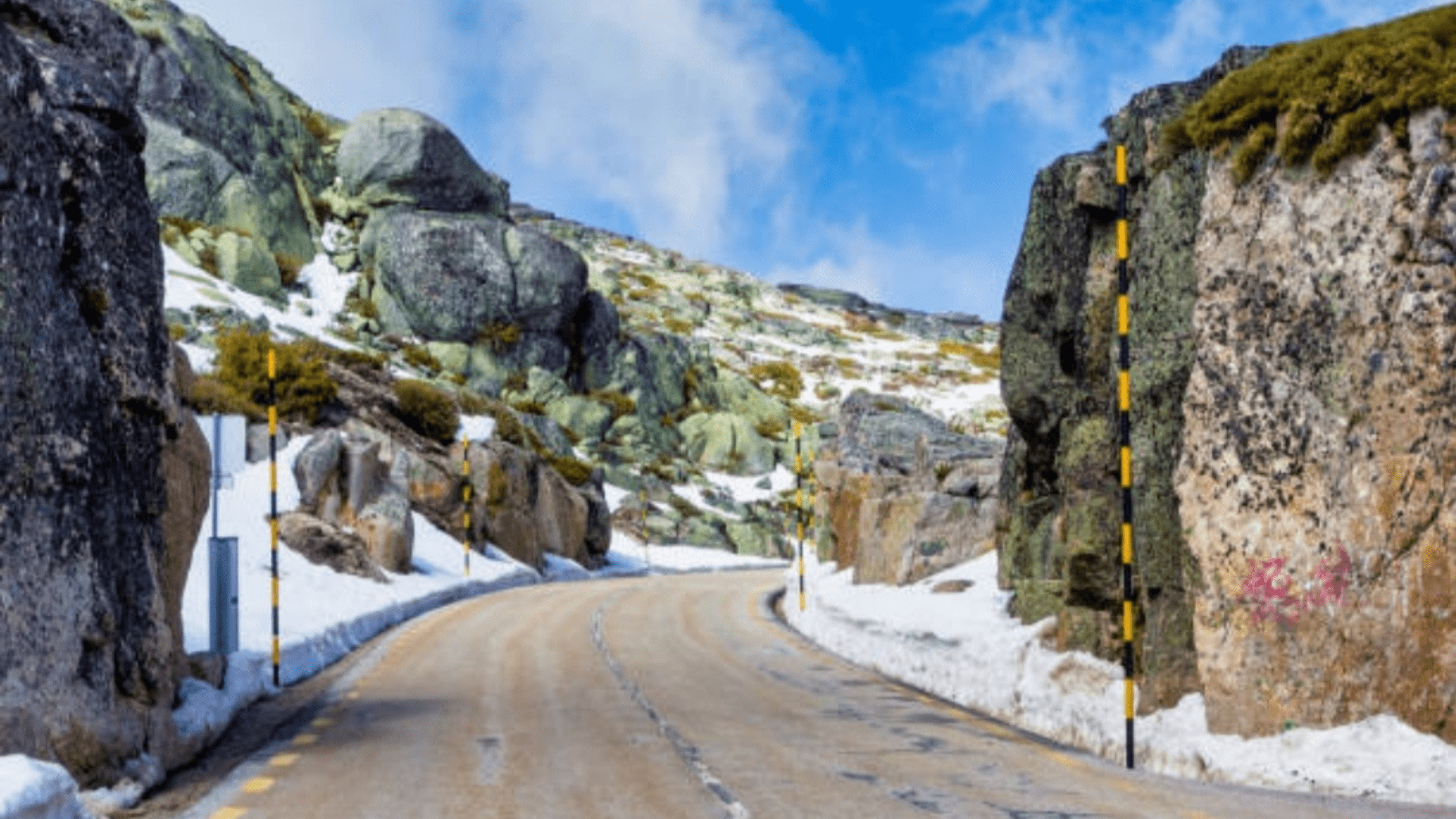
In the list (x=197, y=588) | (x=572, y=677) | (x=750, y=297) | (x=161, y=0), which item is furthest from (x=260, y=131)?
(x=750, y=297)

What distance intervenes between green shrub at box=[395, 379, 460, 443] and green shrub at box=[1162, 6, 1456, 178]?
3493 centimetres

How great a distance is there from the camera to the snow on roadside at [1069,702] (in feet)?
27.5

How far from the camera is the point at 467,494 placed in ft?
121

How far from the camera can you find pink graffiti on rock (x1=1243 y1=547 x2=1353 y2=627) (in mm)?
9094

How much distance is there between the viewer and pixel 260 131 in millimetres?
74625

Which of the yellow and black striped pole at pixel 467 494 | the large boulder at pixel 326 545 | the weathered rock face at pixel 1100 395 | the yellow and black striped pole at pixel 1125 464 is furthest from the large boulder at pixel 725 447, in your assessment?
the yellow and black striped pole at pixel 1125 464

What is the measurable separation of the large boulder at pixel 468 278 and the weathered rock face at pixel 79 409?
57372 millimetres

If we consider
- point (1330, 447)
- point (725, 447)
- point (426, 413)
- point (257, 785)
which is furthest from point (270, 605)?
point (725, 447)

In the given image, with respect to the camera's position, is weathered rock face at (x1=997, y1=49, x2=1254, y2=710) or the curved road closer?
the curved road

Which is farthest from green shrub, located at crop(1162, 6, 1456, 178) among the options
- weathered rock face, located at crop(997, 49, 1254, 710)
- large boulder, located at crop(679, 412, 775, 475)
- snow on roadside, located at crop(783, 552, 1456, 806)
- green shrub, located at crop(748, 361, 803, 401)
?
green shrub, located at crop(748, 361, 803, 401)

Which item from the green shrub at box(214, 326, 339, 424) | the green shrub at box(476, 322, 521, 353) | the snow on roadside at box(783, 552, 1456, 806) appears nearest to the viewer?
the snow on roadside at box(783, 552, 1456, 806)

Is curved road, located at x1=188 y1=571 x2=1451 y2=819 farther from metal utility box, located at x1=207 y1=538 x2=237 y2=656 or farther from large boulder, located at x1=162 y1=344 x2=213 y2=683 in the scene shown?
large boulder, located at x1=162 y1=344 x2=213 y2=683

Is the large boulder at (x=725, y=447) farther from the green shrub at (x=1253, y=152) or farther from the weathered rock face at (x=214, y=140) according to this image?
the green shrub at (x=1253, y=152)

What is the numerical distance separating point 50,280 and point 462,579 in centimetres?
2547
